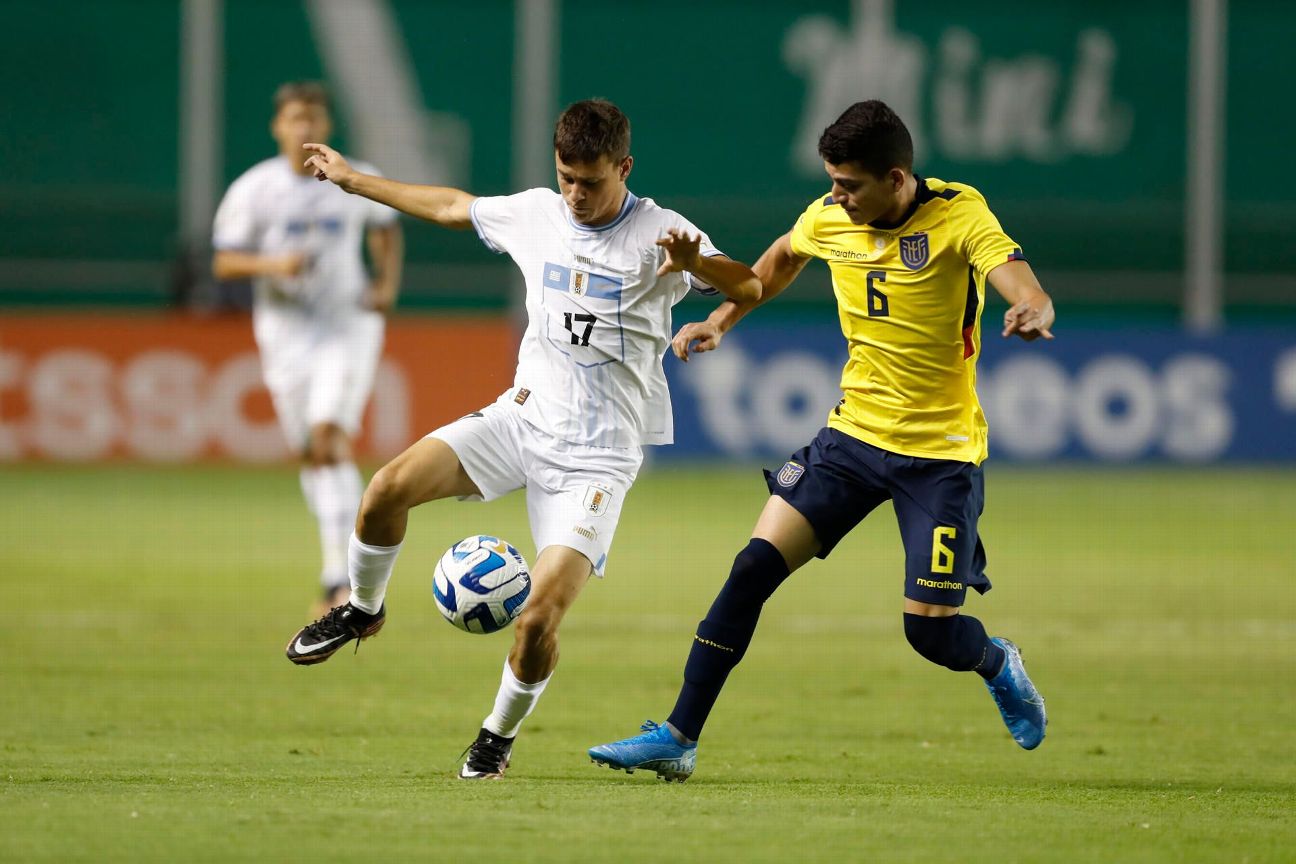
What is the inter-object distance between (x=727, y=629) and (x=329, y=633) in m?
1.47

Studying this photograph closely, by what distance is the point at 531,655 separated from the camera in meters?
6.36

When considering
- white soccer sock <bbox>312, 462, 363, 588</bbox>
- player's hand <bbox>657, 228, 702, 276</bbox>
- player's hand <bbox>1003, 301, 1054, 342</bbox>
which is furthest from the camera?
white soccer sock <bbox>312, 462, 363, 588</bbox>

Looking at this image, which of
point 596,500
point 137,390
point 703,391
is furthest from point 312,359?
point 703,391

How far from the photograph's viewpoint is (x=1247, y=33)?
88.8 ft

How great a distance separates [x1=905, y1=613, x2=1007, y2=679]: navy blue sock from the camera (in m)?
6.54

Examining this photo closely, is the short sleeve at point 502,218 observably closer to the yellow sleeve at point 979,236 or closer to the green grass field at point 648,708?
the yellow sleeve at point 979,236

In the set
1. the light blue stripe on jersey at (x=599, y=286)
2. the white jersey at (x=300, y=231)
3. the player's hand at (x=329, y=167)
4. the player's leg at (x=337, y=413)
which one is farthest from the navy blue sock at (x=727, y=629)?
the white jersey at (x=300, y=231)

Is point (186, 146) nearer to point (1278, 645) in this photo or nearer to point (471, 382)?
point (471, 382)

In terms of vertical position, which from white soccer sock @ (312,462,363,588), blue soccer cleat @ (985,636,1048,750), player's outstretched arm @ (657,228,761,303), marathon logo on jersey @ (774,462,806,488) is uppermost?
player's outstretched arm @ (657,228,761,303)

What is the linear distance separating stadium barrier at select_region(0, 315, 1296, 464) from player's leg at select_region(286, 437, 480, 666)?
39.0ft

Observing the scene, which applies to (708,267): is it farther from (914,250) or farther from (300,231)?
(300,231)

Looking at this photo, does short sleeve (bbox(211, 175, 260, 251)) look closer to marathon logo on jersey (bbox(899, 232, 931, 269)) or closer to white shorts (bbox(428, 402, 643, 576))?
white shorts (bbox(428, 402, 643, 576))

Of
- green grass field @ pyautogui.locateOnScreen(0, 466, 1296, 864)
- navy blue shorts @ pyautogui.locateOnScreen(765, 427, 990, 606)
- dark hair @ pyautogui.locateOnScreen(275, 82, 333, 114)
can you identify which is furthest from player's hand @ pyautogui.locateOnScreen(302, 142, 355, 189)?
dark hair @ pyautogui.locateOnScreen(275, 82, 333, 114)

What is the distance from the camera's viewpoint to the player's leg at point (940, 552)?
21.3ft
